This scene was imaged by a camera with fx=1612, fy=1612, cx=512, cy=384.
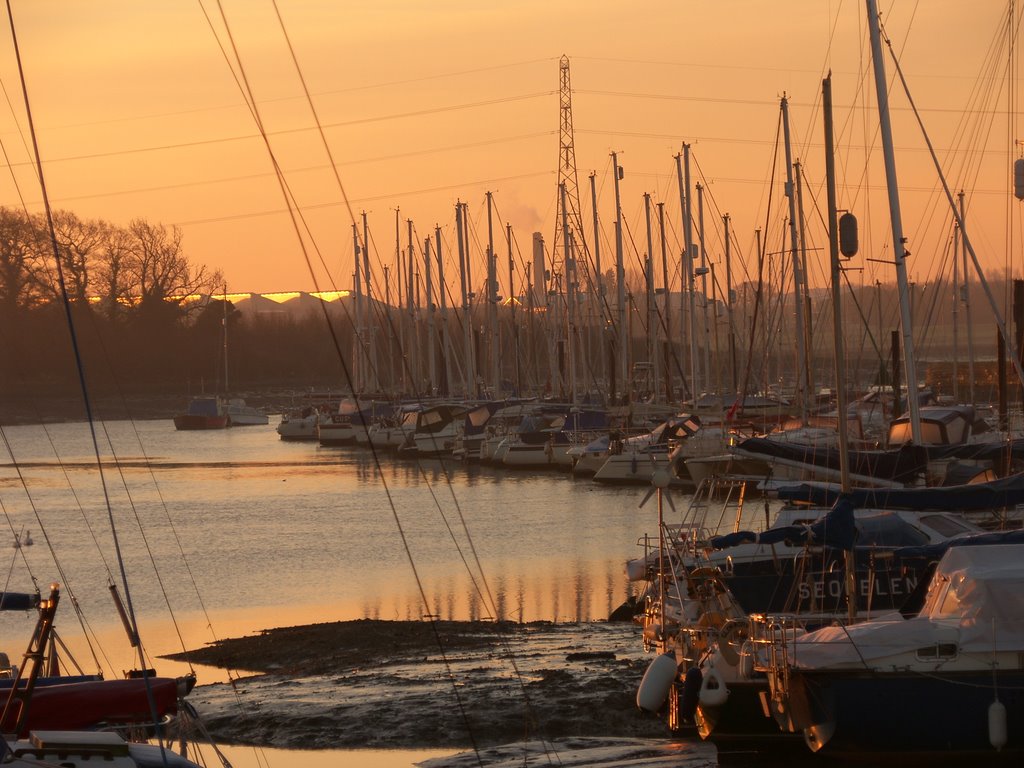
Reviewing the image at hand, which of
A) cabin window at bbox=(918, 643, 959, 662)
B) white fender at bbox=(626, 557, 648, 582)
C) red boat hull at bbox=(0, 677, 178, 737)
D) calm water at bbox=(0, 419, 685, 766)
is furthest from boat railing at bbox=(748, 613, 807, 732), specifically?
white fender at bbox=(626, 557, 648, 582)

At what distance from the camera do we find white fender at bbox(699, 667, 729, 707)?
53.7 feet

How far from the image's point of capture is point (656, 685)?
16.7m

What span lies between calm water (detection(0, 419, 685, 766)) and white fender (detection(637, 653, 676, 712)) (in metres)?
2.22

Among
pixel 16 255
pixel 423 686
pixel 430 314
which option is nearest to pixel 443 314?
pixel 430 314

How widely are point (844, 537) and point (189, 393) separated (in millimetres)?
140548

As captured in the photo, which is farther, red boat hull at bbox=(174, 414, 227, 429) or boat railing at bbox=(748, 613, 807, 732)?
red boat hull at bbox=(174, 414, 227, 429)

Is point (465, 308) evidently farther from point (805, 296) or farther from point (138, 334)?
point (138, 334)

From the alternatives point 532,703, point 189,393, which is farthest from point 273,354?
point 532,703

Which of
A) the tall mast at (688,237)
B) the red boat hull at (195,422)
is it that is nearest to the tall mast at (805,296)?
the tall mast at (688,237)

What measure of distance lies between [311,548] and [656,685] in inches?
1054

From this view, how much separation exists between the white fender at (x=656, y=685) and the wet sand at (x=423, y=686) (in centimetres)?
128

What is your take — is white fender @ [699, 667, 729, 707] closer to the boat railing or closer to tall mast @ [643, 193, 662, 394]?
the boat railing

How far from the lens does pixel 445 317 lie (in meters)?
85.8

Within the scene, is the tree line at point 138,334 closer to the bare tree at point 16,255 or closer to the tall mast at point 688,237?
the bare tree at point 16,255
